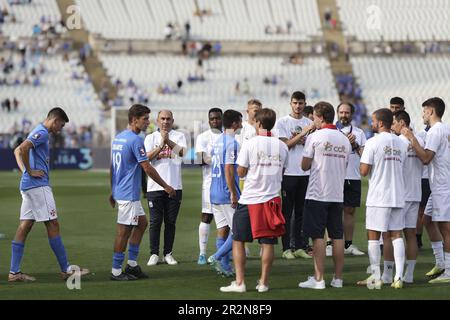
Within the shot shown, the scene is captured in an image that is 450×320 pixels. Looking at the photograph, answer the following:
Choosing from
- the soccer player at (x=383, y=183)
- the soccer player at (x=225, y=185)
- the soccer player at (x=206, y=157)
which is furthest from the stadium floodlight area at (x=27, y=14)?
the soccer player at (x=383, y=183)

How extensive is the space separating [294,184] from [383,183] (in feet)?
9.68

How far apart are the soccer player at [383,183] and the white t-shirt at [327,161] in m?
0.31

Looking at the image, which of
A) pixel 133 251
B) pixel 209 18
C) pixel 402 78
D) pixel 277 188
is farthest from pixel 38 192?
pixel 209 18

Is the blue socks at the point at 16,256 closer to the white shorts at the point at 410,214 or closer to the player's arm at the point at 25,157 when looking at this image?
the player's arm at the point at 25,157

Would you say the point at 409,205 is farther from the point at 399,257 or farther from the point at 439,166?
the point at 399,257

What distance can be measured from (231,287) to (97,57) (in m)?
46.2

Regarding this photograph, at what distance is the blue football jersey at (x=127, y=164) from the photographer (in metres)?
11.2

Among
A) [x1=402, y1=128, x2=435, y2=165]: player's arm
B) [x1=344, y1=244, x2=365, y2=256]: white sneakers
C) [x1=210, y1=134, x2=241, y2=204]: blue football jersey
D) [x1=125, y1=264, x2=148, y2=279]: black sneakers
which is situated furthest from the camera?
[x1=344, y1=244, x2=365, y2=256]: white sneakers

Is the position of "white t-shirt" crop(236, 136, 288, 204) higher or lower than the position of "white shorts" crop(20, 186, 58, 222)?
higher

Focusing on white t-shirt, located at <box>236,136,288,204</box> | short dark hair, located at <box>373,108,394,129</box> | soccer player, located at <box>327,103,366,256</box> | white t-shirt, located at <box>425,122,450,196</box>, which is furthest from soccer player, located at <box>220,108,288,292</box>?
soccer player, located at <box>327,103,366,256</box>

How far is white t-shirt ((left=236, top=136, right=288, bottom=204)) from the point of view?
10.2 meters

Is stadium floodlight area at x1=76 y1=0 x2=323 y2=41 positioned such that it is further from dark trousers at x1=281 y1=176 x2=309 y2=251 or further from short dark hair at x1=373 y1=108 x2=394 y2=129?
short dark hair at x1=373 y1=108 x2=394 y2=129

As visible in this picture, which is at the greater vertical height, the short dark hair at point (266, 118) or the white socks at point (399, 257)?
the short dark hair at point (266, 118)

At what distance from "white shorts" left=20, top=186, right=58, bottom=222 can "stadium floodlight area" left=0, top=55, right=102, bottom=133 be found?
36.6 metres
